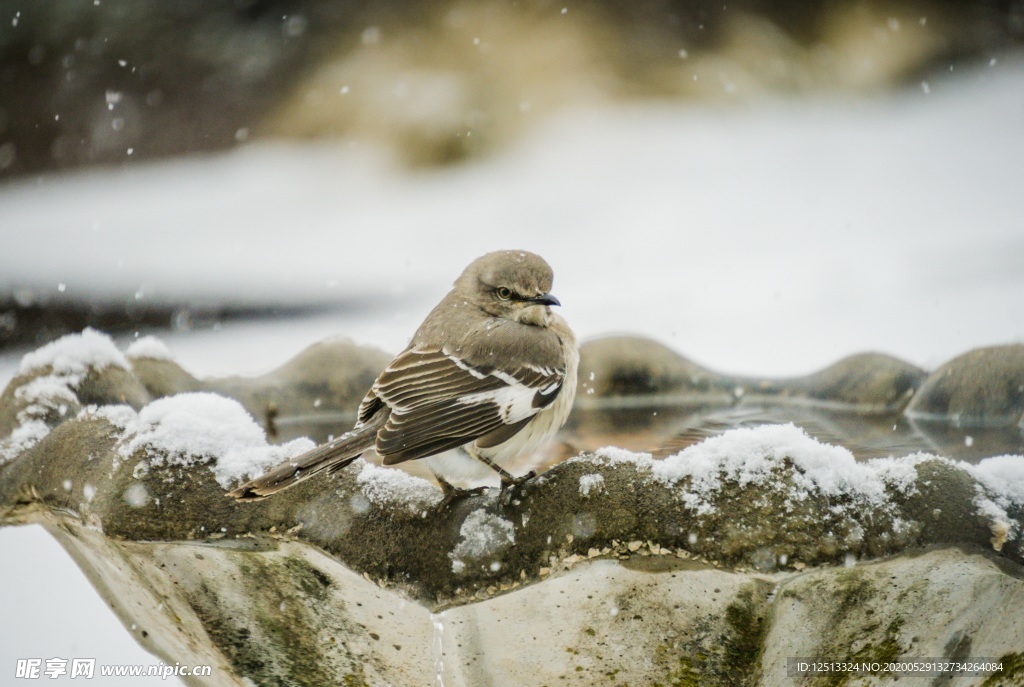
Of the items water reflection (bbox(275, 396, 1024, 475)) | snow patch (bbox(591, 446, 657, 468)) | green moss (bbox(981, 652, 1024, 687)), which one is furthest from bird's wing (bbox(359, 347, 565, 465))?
green moss (bbox(981, 652, 1024, 687))

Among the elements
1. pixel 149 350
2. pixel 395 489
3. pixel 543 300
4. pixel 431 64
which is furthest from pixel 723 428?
pixel 431 64

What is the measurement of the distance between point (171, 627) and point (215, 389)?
0.86 metres

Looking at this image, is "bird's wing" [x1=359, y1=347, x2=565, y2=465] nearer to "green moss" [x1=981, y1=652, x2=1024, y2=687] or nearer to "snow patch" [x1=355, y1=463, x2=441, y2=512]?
"snow patch" [x1=355, y1=463, x2=441, y2=512]

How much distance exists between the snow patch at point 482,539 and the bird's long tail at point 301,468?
0.92 ft

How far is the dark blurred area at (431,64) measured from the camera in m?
5.81

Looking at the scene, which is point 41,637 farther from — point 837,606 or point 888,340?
point 888,340

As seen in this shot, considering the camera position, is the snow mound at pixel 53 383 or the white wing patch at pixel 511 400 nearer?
the white wing patch at pixel 511 400

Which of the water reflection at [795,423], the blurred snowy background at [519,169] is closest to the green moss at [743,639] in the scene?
the water reflection at [795,423]

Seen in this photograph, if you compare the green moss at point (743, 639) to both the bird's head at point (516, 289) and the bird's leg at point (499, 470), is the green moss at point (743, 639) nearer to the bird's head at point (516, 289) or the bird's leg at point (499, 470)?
the bird's leg at point (499, 470)

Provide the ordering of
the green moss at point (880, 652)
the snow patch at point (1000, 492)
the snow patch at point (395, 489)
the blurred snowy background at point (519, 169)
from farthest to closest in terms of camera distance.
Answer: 1. the blurred snowy background at point (519, 169)
2. the snow patch at point (395, 489)
3. the green moss at point (880, 652)
4. the snow patch at point (1000, 492)

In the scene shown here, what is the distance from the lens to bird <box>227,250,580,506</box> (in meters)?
1.65

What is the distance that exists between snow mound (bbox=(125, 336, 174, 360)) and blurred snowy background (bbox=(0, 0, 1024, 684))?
2860 mm

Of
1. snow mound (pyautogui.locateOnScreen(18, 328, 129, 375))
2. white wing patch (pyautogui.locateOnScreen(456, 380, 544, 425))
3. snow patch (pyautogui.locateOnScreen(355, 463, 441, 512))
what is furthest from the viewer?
snow mound (pyautogui.locateOnScreen(18, 328, 129, 375))

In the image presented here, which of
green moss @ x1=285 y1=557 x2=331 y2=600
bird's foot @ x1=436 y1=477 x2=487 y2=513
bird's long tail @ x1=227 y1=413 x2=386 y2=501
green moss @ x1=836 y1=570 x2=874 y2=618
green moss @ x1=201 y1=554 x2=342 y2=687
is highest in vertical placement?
bird's long tail @ x1=227 y1=413 x2=386 y2=501
